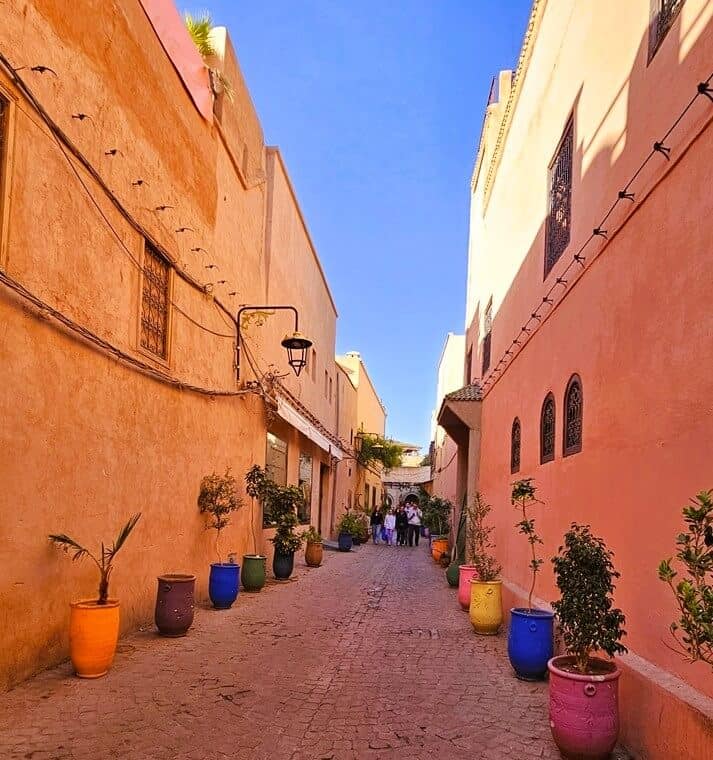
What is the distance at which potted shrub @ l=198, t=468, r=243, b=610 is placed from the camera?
9617mm

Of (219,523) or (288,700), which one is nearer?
(288,700)

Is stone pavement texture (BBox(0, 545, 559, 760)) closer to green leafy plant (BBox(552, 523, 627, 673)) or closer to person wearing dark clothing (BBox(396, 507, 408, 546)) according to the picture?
green leafy plant (BBox(552, 523, 627, 673))

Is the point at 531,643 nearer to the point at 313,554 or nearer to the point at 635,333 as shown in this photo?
the point at 635,333

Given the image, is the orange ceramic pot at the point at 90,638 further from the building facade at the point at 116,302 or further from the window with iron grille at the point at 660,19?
the window with iron grille at the point at 660,19

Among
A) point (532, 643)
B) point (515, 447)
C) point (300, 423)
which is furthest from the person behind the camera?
point (300, 423)

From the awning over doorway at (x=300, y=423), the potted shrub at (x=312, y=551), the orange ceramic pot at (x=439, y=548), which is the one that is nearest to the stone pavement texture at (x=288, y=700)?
the awning over doorway at (x=300, y=423)

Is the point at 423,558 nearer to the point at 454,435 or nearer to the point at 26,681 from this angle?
the point at 454,435

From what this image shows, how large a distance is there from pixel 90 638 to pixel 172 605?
5.65 feet

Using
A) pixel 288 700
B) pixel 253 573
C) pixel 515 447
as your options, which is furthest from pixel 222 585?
pixel 515 447

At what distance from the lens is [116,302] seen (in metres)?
7.11

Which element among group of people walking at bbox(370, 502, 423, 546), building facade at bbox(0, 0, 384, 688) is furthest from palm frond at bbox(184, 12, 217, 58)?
group of people walking at bbox(370, 502, 423, 546)

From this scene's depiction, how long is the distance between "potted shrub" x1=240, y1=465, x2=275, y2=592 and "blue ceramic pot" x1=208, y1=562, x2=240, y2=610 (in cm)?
165

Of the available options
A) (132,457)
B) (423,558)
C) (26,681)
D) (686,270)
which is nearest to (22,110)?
(132,457)

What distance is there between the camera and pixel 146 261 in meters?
8.04
